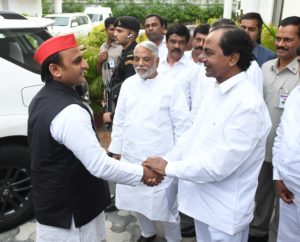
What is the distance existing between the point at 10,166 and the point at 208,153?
201cm

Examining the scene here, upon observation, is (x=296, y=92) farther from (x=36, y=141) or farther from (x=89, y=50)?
(x=89, y=50)

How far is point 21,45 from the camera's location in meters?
3.42

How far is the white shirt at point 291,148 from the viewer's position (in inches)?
85.9

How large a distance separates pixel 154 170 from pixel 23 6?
28.4 metres

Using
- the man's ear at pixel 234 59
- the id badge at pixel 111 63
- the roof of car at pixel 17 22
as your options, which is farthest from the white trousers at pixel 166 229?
the id badge at pixel 111 63

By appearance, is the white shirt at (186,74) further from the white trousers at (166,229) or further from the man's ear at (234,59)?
the man's ear at (234,59)

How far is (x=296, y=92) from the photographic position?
233 cm

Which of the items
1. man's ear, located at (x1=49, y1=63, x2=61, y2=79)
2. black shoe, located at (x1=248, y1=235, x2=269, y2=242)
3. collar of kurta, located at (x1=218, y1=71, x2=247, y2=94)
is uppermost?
man's ear, located at (x1=49, y1=63, x2=61, y2=79)

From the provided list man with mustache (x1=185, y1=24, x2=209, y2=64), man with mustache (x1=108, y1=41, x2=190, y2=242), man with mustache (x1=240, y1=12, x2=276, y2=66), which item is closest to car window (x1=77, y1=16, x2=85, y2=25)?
man with mustache (x1=185, y1=24, x2=209, y2=64)

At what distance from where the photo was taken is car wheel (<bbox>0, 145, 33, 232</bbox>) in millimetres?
3254

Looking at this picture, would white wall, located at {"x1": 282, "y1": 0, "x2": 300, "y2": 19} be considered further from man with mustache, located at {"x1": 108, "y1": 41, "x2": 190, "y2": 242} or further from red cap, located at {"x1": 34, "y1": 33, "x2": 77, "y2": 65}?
red cap, located at {"x1": 34, "y1": 33, "x2": 77, "y2": 65}

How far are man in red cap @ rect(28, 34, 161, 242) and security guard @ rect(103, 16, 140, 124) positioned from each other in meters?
1.64

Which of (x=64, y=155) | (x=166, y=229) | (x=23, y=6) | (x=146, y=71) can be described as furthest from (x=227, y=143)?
(x=23, y=6)

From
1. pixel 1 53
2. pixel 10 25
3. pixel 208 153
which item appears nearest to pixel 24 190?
pixel 1 53
